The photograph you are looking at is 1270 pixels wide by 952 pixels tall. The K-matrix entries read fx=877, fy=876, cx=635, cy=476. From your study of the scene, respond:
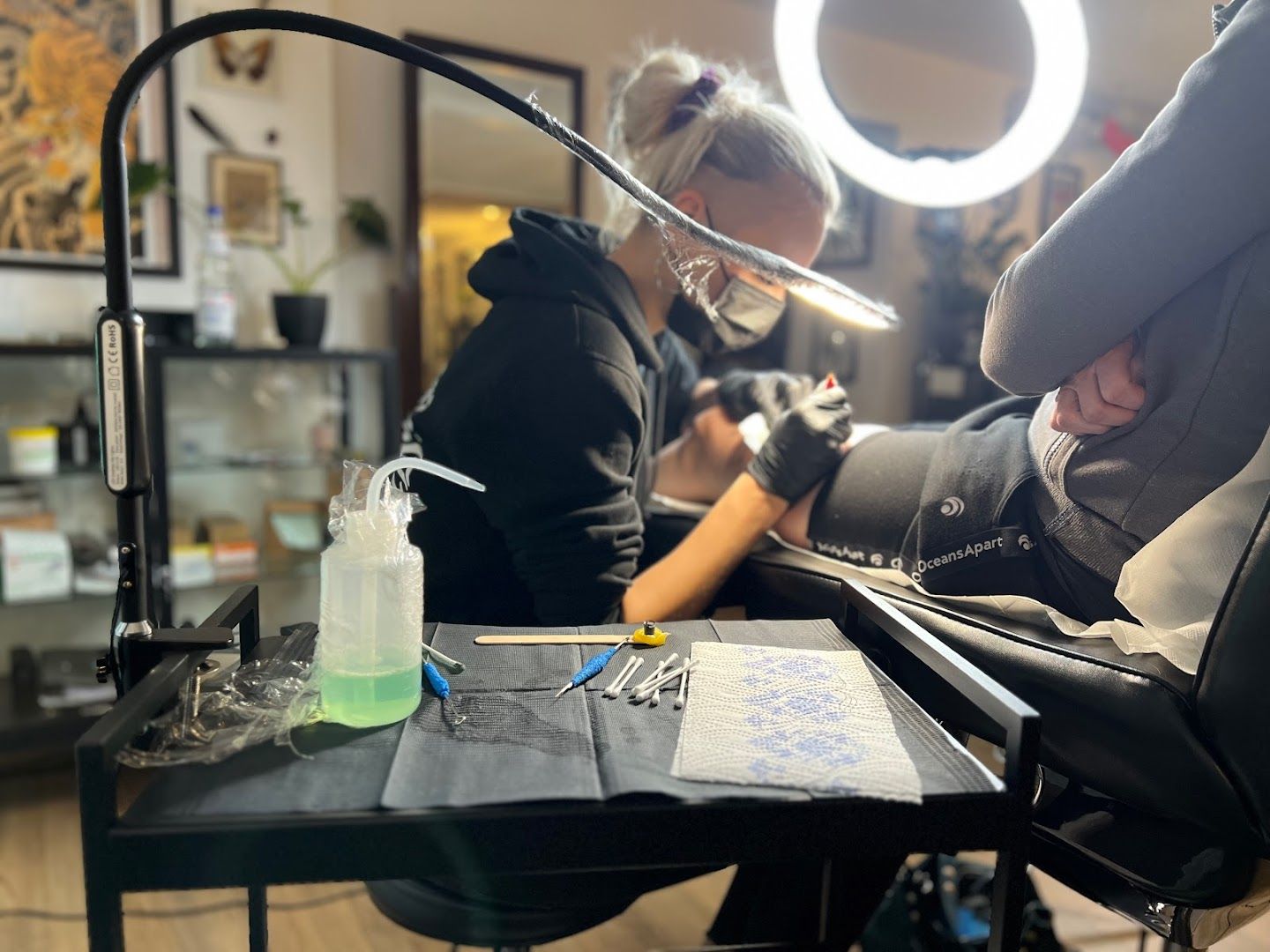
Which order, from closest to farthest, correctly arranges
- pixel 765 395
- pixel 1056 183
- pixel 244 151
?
pixel 765 395 → pixel 244 151 → pixel 1056 183

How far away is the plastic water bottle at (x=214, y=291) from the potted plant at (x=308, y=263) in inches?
4.7

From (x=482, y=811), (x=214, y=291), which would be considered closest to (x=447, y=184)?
(x=214, y=291)

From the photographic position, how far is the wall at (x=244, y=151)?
2.16 meters

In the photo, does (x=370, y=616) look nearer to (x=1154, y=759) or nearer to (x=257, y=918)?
(x=257, y=918)

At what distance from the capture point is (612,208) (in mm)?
1256

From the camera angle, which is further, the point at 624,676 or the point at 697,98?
the point at 697,98

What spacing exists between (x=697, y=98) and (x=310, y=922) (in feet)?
4.89

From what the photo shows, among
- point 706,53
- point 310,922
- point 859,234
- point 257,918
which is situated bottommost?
point 310,922

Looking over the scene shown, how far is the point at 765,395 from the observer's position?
129cm

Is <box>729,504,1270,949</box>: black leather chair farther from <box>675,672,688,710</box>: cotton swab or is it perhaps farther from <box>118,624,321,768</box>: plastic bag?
<box>118,624,321,768</box>: plastic bag

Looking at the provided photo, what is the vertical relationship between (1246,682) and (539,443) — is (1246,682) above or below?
below

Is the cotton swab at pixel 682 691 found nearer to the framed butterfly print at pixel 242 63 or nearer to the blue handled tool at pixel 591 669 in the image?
the blue handled tool at pixel 591 669

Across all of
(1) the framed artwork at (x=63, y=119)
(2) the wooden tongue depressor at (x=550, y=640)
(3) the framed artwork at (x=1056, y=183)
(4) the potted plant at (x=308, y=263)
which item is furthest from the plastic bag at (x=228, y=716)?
(3) the framed artwork at (x=1056, y=183)

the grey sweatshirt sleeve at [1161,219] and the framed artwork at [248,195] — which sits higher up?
the framed artwork at [248,195]
